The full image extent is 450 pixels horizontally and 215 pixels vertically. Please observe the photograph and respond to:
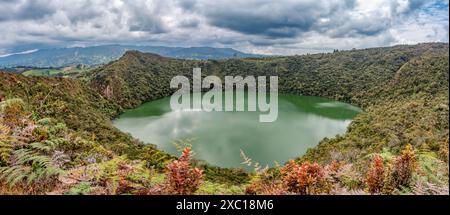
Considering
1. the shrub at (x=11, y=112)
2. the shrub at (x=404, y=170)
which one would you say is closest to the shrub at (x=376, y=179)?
the shrub at (x=404, y=170)

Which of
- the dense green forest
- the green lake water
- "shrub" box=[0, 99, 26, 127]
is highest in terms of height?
"shrub" box=[0, 99, 26, 127]

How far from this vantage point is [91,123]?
124 ft

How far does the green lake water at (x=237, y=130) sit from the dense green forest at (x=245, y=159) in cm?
370

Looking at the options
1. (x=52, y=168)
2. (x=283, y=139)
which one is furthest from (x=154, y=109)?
(x=52, y=168)

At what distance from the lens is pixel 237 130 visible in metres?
46.2

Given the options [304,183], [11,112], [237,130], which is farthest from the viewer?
[237,130]

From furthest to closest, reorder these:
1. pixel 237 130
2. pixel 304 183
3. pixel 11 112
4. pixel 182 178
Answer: pixel 237 130 → pixel 11 112 → pixel 304 183 → pixel 182 178

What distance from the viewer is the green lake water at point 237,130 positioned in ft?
118

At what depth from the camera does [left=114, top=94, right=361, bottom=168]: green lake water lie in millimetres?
36000

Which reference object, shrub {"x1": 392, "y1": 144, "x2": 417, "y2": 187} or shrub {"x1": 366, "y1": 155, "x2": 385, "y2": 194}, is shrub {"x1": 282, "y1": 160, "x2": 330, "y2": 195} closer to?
shrub {"x1": 366, "y1": 155, "x2": 385, "y2": 194}

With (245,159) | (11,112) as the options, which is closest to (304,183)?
(245,159)

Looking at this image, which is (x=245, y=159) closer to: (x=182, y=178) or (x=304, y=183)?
(x=304, y=183)

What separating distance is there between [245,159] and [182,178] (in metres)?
0.82

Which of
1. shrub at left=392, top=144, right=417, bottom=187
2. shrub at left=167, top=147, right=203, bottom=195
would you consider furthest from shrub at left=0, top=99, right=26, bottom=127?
shrub at left=392, top=144, right=417, bottom=187
